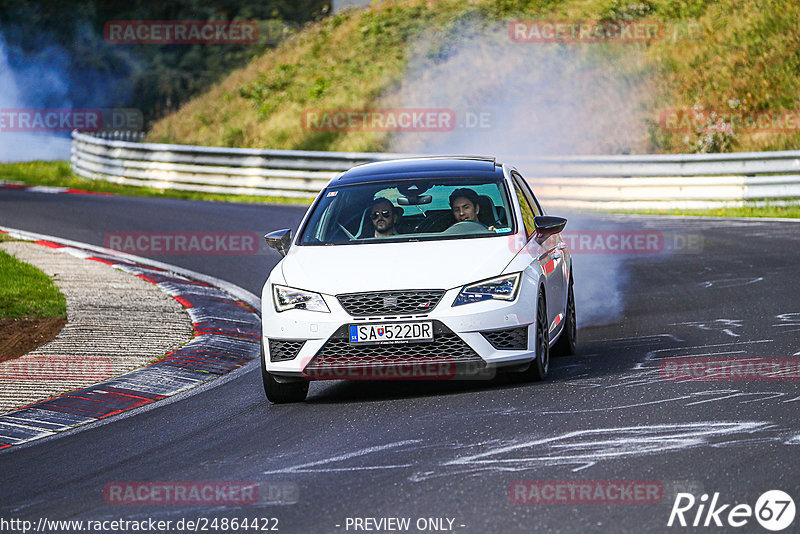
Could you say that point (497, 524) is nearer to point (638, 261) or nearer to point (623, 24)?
point (638, 261)

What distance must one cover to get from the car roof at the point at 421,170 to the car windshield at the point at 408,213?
7 centimetres

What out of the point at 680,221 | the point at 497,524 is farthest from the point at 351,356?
the point at 680,221

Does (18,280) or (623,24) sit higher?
(623,24)

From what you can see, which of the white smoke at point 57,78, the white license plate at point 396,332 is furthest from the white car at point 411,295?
the white smoke at point 57,78

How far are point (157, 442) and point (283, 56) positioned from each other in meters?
34.9

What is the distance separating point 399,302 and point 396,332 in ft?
0.66

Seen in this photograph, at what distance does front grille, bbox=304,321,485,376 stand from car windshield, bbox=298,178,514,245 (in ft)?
3.51

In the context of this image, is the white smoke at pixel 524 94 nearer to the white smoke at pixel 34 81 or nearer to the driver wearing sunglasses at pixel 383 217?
the driver wearing sunglasses at pixel 383 217

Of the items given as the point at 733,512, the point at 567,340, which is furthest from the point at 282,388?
the point at 733,512

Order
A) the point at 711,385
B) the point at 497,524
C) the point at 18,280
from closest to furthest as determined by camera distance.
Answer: the point at 497,524
the point at 711,385
the point at 18,280

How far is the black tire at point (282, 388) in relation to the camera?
28.5ft

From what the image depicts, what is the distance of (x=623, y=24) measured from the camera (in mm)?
34250

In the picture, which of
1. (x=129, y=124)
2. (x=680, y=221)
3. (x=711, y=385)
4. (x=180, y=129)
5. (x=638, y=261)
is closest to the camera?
(x=711, y=385)

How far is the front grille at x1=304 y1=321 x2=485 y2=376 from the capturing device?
8.26 metres
